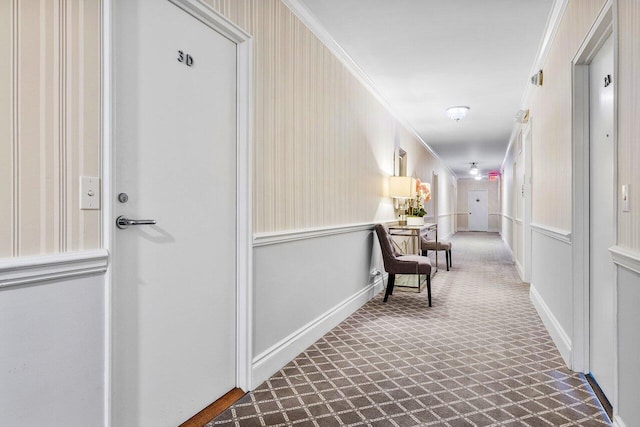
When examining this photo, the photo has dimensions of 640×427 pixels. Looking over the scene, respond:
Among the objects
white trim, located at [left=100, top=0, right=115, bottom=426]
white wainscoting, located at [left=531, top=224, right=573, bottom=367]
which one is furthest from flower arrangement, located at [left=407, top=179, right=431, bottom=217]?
white trim, located at [left=100, top=0, right=115, bottom=426]

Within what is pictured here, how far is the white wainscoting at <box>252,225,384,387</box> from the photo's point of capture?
2.40 m

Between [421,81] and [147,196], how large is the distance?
3.66 meters

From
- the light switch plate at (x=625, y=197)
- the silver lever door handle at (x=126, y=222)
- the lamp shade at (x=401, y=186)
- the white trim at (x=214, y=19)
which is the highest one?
the white trim at (x=214, y=19)

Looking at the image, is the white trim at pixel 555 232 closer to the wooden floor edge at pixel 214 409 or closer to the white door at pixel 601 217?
the white door at pixel 601 217

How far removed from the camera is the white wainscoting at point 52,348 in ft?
3.88

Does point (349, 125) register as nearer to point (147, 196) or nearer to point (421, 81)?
point (421, 81)

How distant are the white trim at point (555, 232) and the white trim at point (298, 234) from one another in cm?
167

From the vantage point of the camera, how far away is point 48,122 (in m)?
1.27

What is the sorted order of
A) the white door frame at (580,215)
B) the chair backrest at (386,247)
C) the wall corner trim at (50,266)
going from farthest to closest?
the chair backrest at (386,247), the white door frame at (580,215), the wall corner trim at (50,266)

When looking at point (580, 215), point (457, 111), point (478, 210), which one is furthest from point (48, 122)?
point (478, 210)

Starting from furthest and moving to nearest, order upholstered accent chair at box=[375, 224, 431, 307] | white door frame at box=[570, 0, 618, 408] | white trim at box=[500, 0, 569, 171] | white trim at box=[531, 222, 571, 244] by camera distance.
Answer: upholstered accent chair at box=[375, 224, 431, 307] < white trim at box=[500, 0, 569, 171] < white trim at box=[531, 222, 571, 244] < white door frame at box=[570, 0, 618, 408]

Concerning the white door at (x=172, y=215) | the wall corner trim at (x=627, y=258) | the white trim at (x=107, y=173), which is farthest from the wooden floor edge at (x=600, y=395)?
the white trim at (x=107, y=173)

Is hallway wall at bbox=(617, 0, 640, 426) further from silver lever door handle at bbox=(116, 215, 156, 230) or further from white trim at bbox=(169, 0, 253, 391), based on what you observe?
silver lever door handle at bbox=(116, 215, 156, 230)

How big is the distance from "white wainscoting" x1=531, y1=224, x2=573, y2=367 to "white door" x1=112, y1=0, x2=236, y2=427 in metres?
2.16
